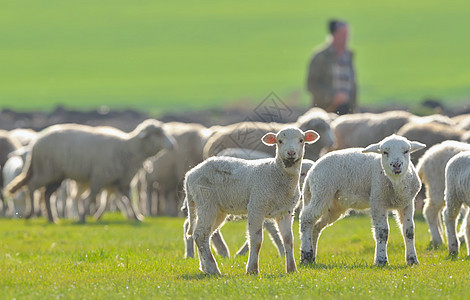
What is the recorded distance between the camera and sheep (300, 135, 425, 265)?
1067cm

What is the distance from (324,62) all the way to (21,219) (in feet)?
28.1

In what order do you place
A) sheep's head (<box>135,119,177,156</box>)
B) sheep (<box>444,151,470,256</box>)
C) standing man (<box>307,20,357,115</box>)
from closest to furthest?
sheep (<box>444,151,470,256</box>) < sheep's head (<box>135,119,177,156</box>) < standing man (<box>307,20,357,115</box>)

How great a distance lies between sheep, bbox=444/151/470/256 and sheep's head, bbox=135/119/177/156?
34.6 feet

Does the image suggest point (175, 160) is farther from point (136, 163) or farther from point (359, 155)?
point (359, 155)

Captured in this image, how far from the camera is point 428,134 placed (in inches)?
720

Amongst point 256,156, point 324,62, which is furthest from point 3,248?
point 324,62

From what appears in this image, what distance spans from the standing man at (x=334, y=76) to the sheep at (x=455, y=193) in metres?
12.9

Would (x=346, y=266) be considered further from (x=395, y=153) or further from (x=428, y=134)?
(x=428, y=134)

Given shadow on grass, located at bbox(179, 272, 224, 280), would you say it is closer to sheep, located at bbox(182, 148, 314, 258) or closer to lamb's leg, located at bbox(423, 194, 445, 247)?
sheep, located at bbox(182, 148, 314, 258)

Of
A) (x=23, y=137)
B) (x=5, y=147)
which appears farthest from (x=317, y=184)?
(x=23, y=137)

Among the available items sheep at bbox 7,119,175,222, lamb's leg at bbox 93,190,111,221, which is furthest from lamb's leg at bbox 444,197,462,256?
→ lamb's leg at bbox 93,190,111,221

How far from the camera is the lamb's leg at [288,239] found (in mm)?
10344

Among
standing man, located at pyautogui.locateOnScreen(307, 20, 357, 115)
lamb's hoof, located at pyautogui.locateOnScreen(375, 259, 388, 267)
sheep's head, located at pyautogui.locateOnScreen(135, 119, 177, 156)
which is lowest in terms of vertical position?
lamb's hoof, located at pyautogui.locateOnScreen(375, 259, 388, 267)

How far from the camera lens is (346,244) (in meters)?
14.5
